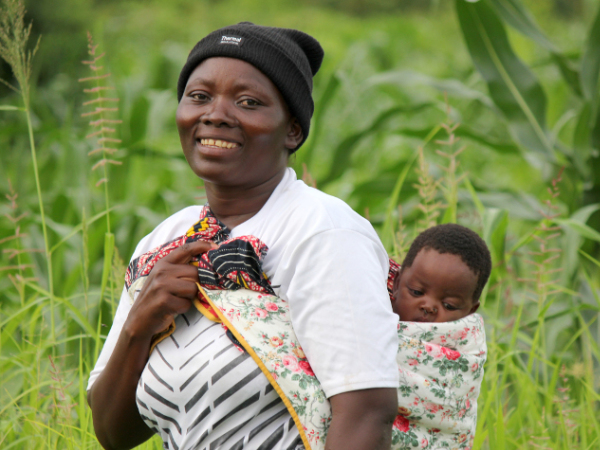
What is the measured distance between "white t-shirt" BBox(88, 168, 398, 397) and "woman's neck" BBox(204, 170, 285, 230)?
0.37 ft

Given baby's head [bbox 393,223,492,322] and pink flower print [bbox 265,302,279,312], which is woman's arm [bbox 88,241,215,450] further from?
baby's head [bbox 393,223,492,322]

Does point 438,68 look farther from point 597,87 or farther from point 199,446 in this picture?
point 199,446

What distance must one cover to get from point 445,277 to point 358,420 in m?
0.49

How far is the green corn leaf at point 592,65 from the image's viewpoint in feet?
10.0

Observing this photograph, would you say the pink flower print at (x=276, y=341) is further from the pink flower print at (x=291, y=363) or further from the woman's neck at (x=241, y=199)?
the woman's neck at (x=241, y=199)

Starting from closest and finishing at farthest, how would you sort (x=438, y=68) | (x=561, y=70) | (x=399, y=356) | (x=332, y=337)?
(x=332, y=337)
(x=399, y=356)
(x=561, y=70)
(x=438, y=68)

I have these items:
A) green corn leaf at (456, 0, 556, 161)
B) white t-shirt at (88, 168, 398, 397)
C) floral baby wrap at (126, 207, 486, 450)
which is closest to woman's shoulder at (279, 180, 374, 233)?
white t-shirt at (88, 168, 398, 397)

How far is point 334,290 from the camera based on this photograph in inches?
47.3

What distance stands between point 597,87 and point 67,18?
4417 mm

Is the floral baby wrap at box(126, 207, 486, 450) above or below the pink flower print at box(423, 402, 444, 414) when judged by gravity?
above

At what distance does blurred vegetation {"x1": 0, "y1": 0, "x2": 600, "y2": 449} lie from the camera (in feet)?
7.04

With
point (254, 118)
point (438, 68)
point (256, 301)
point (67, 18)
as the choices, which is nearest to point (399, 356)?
point (256, 301)

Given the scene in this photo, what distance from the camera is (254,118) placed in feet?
4.56

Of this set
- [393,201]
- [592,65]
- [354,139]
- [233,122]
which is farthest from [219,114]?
[592,65]
